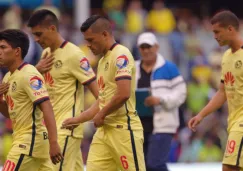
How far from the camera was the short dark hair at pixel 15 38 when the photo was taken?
9.90 m

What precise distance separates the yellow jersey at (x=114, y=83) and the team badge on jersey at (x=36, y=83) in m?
0.92

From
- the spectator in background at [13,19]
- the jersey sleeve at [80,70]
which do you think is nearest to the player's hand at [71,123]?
the jersey sleeve at [80,70]

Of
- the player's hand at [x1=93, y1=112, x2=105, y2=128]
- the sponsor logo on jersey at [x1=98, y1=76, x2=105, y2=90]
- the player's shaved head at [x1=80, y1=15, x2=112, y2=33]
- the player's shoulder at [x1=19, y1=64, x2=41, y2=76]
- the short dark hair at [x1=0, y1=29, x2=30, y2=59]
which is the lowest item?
the player's hand at [x1=93, y1=112, x2=105, y2=128]

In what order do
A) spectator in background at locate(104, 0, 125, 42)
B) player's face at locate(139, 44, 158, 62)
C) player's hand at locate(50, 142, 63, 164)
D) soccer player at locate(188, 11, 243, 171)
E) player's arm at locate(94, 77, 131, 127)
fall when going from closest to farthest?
player's hand at locate(50, 142, 63, 164)
player's arm at locate(94, 77, 131, 127)
soccer player at locate(188, 11, 243, 171)
player's face at locate(139, 44, 158, 62)
spectator in background at locate(104, 0, 125, 42)

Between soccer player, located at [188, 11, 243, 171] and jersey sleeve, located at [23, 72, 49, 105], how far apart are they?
2133mm

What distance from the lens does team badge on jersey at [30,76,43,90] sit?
9672mm

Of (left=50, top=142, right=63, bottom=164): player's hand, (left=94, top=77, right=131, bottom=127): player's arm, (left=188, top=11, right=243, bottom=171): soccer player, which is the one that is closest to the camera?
(left=50, top=142, right=63, bottom=164): player's hand

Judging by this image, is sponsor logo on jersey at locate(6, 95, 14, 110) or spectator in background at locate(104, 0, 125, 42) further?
spectator in background at locate(104, 0, 125, 42)

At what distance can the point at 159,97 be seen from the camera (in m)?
13.0

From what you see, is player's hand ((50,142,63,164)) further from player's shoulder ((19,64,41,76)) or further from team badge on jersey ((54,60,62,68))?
team badge on jersey ((54,60,62,68))

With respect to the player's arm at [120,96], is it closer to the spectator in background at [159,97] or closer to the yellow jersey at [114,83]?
the yellow jersey at [114,83]

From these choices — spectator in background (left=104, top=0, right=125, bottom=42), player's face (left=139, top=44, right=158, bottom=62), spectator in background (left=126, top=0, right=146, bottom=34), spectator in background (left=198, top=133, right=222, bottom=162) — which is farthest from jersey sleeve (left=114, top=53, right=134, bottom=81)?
spectator in background (left=126, top=0, right=146, bottom=34)

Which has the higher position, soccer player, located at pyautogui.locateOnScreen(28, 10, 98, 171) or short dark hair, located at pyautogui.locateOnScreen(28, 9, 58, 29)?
short dark hair, located at pyautogui.locateOnScreen(28, 9, 58, 29)

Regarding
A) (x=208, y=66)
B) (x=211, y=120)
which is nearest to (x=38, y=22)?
(x=211, y=120)
